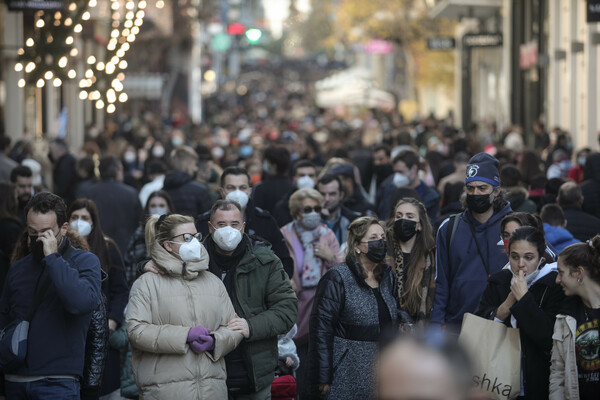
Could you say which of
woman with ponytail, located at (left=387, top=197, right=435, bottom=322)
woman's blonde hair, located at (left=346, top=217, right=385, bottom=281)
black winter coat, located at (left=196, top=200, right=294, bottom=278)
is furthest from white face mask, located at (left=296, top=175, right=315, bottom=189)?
woman's blonde hair, located at (left=346, top=217, right=385, bottom=281)

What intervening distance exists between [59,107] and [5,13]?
9.33 meters

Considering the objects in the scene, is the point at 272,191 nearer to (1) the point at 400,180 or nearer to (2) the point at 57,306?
(1) the point at 400,180

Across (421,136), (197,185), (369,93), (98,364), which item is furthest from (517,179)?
(369,93)

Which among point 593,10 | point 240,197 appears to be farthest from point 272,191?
point 593,10

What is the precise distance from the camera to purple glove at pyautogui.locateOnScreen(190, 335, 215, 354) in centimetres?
616

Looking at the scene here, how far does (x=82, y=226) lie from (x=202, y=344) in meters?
2.60

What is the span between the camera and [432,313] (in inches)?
291

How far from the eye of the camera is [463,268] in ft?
24.3

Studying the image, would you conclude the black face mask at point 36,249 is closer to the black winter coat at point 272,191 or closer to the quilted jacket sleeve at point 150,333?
the quilted jacket sleeve at point 150,333

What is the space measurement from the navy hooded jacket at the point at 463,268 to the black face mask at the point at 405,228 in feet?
1.65

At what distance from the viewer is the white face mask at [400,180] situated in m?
11.6

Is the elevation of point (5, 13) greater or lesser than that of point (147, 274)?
greater

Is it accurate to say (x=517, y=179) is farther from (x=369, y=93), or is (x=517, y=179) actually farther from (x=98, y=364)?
(x=369, y=93)

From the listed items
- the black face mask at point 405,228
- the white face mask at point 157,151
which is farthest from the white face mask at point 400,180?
the white face mask at point 157,151
